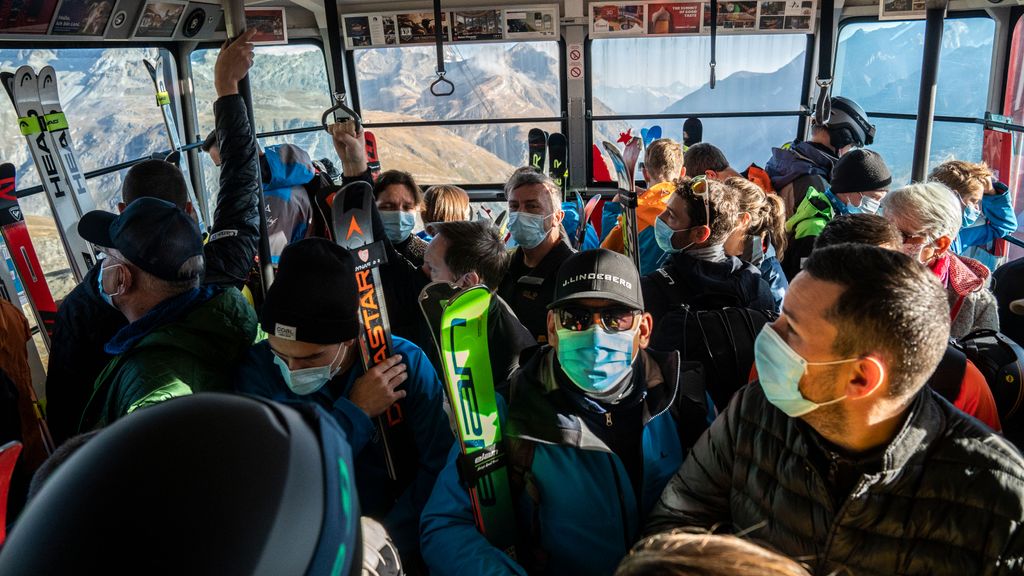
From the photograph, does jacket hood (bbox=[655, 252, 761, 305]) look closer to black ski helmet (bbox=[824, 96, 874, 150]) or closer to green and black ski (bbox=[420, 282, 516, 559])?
green and black ski (bbox=[420, 282, 516, 559])

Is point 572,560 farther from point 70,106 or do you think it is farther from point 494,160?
point 494,160

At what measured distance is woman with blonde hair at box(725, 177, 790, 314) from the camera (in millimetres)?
2809

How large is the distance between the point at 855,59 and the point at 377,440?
6.59 metres

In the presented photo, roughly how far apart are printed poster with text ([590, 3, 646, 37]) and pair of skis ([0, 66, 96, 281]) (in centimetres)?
460

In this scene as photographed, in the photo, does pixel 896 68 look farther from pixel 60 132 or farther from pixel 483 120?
pixel 60 132

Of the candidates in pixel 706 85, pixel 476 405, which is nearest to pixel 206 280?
pixel 476 405

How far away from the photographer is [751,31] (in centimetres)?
645

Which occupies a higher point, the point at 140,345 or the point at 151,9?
the point at 151,9

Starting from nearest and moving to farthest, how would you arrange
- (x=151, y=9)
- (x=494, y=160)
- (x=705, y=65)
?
(x=151, y=9)
(x=705, y=65)
(x=494, y=160)

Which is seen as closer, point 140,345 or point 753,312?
point 140,345

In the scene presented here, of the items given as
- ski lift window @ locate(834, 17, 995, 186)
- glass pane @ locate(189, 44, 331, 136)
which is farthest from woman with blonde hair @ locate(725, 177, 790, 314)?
glass pane @ locate(189, 44, 331, 136)

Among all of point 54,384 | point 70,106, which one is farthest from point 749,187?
point 70,106

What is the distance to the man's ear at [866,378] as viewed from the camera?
1271 mm

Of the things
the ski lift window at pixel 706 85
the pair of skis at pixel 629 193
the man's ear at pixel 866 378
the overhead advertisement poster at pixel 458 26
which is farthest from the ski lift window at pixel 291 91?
the man's ear at pixel 866 378
